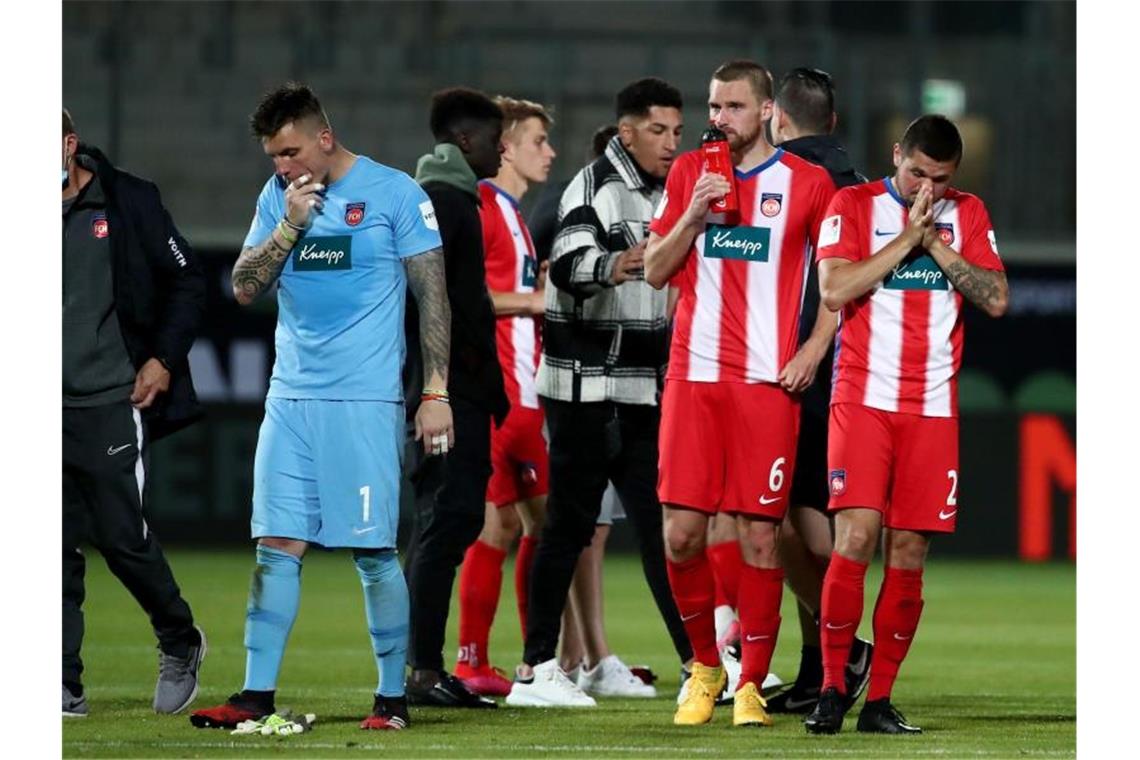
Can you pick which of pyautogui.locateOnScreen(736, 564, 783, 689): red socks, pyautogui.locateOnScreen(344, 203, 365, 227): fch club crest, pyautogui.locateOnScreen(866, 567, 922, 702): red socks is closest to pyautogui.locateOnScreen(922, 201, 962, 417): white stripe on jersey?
pyautogui.locateOnScreen(866, 567, 922, 702): red socks

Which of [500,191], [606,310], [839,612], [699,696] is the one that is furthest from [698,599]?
[500,191]

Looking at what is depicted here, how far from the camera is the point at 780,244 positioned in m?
6.34

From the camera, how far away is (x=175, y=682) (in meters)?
6.57

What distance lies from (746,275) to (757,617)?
3.39ft

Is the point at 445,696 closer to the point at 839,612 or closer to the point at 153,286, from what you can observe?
the point at 839,612

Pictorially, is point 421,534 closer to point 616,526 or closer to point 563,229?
point 563,229

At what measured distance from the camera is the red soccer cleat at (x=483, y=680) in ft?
24.1

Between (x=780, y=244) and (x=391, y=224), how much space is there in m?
1.18

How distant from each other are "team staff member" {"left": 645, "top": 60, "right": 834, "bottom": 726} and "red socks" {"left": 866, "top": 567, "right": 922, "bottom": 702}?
33cm

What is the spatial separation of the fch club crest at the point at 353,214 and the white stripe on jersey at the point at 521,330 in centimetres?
173

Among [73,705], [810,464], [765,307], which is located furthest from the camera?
[810,464]

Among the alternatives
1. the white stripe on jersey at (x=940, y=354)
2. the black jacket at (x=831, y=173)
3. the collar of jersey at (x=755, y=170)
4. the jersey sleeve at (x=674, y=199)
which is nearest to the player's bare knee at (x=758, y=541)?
the white stripe on jersey at (x=940, y=354)

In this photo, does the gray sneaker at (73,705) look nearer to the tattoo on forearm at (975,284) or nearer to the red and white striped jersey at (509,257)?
the red and white striped jersey at (509,257)

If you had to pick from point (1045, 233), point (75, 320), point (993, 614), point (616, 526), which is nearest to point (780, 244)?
point (75, 320)
